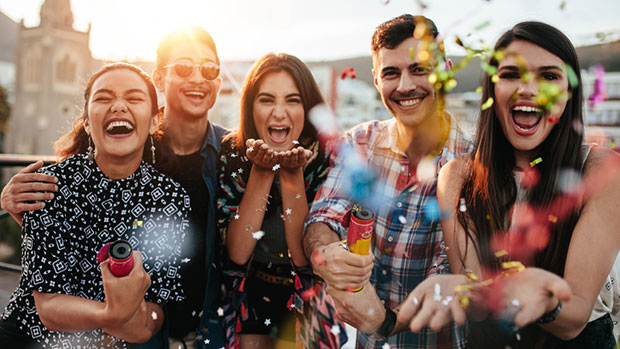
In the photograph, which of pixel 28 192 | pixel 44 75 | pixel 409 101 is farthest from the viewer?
pixel 44 75

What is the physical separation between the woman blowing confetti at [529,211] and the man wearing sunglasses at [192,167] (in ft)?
4.56

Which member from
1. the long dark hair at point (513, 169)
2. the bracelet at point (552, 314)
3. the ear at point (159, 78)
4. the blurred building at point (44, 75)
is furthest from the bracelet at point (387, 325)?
the blurred building at point (44, 75)

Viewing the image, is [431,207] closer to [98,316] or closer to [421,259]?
[421,259]

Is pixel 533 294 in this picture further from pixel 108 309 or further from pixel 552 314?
pixel 108 309

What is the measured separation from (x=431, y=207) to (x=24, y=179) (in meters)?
2.28

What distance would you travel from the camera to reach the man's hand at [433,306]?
5.92 feet

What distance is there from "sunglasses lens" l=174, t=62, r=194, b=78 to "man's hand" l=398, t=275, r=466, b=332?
80.5 inches

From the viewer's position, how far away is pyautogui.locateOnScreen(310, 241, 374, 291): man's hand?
6.28ft

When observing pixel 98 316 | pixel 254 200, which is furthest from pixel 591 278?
pixel 98 316

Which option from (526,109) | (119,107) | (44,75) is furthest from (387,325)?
(44,75)

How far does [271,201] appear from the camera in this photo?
9.18 ft

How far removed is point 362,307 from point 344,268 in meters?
0.23

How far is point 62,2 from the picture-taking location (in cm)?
5769

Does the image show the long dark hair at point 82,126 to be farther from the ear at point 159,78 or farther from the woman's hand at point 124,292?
the woman's hand at point 124,292
